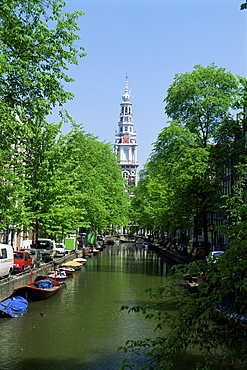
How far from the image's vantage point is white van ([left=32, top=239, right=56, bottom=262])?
4775cm

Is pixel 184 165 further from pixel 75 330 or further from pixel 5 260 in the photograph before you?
pixel 75 330

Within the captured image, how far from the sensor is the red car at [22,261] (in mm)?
37250

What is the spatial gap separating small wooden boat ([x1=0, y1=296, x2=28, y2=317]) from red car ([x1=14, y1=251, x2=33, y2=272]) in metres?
9.44

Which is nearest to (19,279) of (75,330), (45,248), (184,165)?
(75,330)

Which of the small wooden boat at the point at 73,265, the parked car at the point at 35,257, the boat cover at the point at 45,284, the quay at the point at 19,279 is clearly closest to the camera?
the quay at the point at 19,279

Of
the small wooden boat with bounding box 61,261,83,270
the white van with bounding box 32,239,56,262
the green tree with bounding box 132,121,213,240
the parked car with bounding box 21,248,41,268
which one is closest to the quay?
the parked car with bounding box 21,248,41,268

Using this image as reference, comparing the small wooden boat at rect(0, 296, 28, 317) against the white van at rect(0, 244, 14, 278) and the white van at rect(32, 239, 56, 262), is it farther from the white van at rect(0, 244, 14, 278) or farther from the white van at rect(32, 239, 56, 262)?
the white van at rect(32, 239, 56, 262)

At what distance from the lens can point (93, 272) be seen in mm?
→ 50719

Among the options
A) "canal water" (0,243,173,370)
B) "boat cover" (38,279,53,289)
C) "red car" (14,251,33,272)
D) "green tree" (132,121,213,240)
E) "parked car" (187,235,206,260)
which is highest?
"green tree" (132,121,213,240)

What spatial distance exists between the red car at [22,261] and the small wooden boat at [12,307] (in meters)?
9.44

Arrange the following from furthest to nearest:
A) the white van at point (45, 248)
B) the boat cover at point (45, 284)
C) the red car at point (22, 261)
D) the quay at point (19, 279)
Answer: the white van at point (45, 248) < the red car at point (22, 261) < the boat cover at point (45, 284) < the quay at point (19, 279)

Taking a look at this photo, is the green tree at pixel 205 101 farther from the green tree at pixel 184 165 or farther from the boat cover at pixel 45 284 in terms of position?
the boat cover at pixel 45 284

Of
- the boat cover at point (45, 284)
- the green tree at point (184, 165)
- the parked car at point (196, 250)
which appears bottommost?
the boat cover at point (45, 284)

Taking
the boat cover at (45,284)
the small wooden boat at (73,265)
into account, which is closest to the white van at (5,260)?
the boat cover at (45,284)
